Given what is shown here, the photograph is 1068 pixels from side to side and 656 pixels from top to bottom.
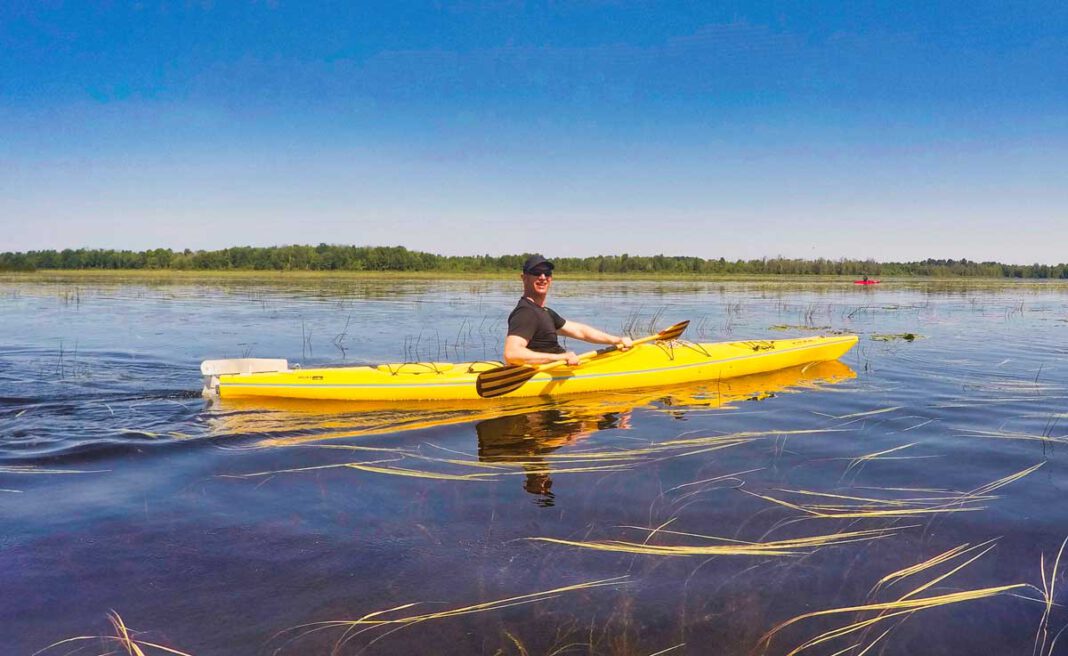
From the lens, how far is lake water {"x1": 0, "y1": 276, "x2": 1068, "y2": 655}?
2.76 metres

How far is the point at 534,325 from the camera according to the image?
7.07m

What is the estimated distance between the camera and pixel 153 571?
3.22 metres

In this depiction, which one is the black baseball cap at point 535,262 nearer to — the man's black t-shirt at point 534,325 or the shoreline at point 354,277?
the man's black t-shirt at point 534,325

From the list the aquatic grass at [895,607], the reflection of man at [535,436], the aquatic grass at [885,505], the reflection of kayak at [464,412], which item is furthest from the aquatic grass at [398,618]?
the reflection of kayak at [464,412]

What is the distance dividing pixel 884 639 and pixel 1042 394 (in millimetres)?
6582

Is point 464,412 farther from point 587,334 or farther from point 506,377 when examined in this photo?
point 587,334

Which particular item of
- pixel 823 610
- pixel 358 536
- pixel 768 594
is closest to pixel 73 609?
pixel 358 536

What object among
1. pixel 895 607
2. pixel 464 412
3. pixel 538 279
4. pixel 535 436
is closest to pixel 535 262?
pixel 538 279

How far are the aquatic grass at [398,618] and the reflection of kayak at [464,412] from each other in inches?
92.0

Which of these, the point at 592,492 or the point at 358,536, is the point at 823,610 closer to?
the point at 592,492

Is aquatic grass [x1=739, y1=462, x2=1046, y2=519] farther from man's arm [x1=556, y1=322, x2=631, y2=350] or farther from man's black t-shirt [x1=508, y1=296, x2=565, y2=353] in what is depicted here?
man's arm [x1=556, y1=322, x2=631, y2=350]

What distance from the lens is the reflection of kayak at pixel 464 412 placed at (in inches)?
233

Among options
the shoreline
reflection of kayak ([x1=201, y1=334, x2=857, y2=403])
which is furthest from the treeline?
reflection of kayak ([x1=201, y1=334, x2=857, y2=403])

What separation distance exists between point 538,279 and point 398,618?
4438 mm
